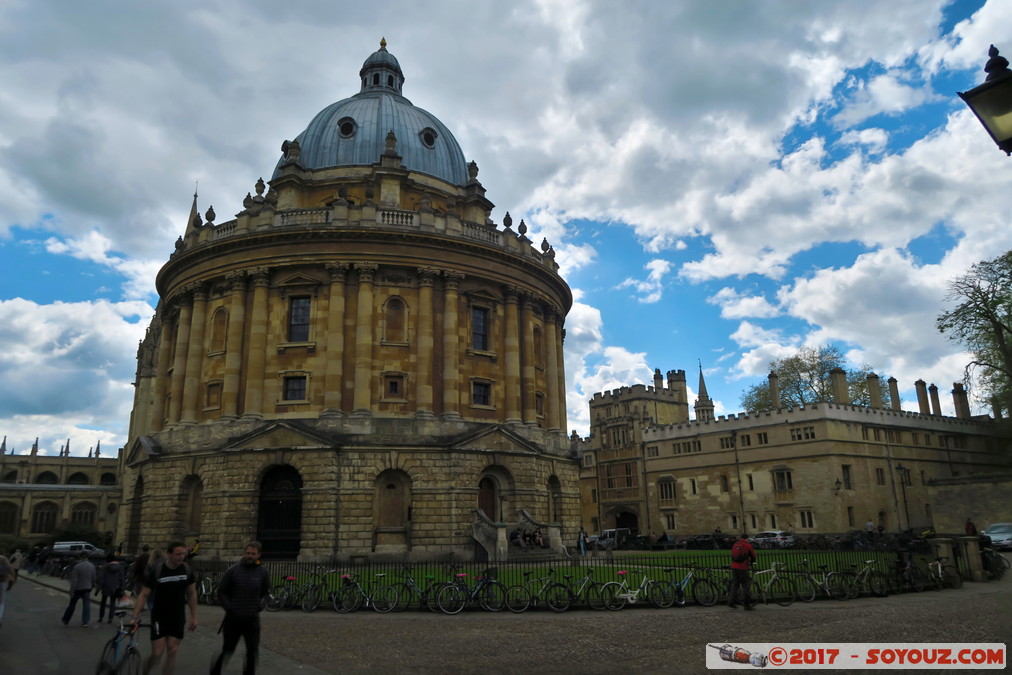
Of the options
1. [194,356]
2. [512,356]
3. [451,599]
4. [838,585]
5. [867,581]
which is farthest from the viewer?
[512,356]

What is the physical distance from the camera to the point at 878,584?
2041 centimetres

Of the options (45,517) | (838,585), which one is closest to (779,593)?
(838,585)

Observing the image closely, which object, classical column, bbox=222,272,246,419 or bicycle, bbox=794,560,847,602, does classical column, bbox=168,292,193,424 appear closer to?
classical column, bbox=222,272,246,419

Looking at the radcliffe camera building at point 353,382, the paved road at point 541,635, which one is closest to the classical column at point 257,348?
the radcliffe camera building at point 353,382

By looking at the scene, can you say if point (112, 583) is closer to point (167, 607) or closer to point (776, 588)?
point (167, 607)

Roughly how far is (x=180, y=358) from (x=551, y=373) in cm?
2035

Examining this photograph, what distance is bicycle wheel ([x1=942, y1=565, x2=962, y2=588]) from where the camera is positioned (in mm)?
21578

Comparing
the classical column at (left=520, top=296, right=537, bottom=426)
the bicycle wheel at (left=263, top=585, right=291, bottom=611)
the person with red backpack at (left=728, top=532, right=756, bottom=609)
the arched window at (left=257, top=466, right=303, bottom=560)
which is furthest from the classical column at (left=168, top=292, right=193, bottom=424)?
the person with red backpack at (left=728, top=532, right=756, bottom=609)

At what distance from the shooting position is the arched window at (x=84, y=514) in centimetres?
8075

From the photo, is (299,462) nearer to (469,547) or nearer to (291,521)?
(291,521)

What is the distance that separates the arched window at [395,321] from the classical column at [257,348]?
5930 mm

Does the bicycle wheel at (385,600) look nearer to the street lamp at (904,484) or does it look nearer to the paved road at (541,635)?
the paved road at (541,635)

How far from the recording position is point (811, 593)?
18797 mm

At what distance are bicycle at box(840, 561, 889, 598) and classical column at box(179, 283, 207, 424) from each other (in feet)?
97.2
